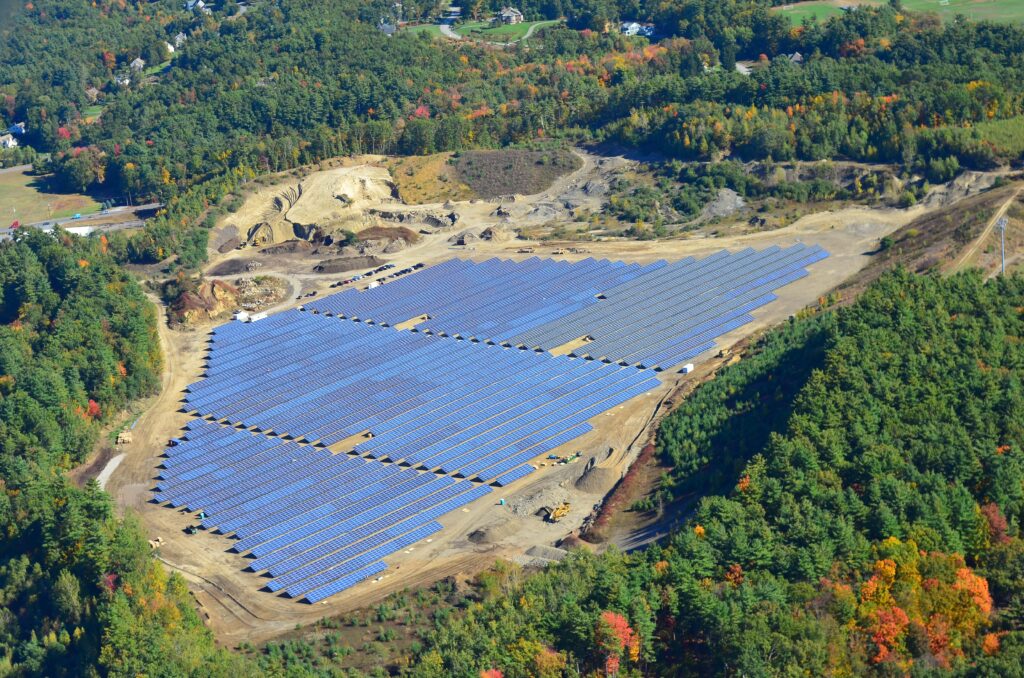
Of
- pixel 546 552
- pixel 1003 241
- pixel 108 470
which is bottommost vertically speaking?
pixel 108 470

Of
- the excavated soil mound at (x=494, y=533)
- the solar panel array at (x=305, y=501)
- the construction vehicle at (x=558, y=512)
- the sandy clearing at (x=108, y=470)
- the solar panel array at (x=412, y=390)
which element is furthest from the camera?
the sandy clearing at (x=108, y=470)

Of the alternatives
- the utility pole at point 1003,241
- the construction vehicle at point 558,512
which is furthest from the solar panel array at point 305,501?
the utility pole at point 1003,241

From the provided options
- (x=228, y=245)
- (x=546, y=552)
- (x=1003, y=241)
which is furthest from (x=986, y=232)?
(x=228, y=245)

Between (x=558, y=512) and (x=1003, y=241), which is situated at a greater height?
(x=1003, y=241)

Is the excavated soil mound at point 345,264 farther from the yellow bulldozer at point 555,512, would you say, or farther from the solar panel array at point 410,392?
the yellow bulldozer at point 555,512

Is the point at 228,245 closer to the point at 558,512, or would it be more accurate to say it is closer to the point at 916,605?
the point at 558,512
